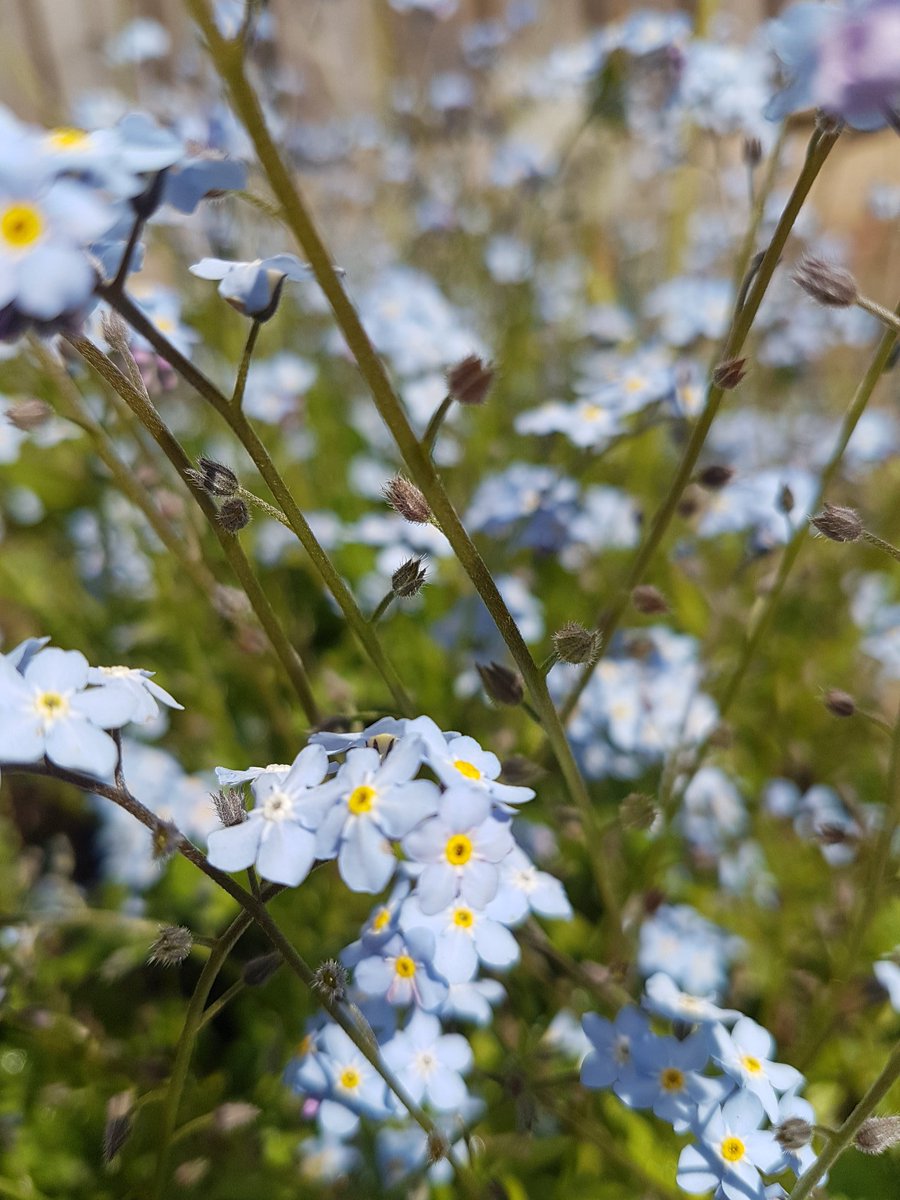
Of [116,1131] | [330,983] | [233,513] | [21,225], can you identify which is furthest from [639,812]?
[21,225]

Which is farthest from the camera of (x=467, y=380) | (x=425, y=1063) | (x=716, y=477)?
(x=716, y=477)

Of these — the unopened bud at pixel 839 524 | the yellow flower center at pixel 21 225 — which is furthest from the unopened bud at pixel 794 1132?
the yellow flower center at pixel 21 225

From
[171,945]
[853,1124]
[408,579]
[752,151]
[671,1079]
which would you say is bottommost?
[671,1079]

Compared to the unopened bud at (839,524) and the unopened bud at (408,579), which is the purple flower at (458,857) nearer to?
the unopened bud at (408,579)

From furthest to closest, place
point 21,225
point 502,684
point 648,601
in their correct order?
point 648,601
point 502,684
point 21,225

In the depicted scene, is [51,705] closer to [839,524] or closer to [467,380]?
[467,380]

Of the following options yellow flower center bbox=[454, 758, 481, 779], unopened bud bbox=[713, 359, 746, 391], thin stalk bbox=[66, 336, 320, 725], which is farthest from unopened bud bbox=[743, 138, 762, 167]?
yellow flower center bbox=[454, 758, 481, 779]

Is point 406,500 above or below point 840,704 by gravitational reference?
above
